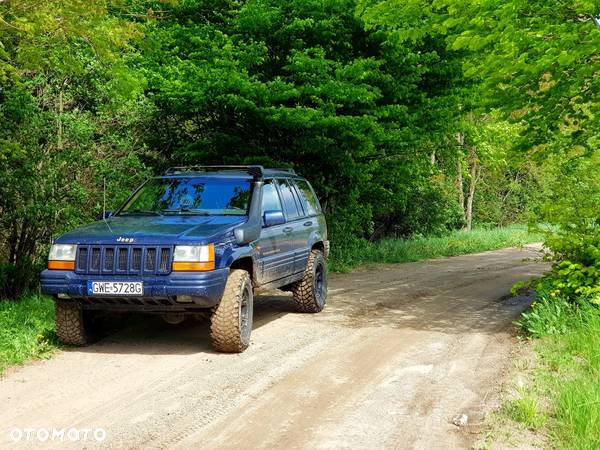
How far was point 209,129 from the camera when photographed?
625 inches

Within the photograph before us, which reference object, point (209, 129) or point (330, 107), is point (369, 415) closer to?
point (330, 107)

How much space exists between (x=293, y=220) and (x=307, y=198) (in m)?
1.06

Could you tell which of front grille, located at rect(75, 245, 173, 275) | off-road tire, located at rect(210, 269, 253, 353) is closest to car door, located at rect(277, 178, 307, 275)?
off-road tire, located at rect(210, 269, 253, 353)

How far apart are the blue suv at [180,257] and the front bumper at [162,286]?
0.01 meters

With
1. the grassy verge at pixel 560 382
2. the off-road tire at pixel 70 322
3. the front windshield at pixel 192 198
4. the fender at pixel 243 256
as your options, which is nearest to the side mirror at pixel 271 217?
the front windshield at pixel 192 198

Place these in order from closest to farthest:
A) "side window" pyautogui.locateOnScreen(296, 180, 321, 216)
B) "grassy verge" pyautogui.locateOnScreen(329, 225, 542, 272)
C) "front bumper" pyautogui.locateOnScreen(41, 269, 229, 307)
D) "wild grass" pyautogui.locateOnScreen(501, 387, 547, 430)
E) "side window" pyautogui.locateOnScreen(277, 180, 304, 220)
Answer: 1. "wild grass" pyautogui.locateOnScreen(501, 387, 547, 430)
2. "front bumper" pyautogui.locateOnScreen(41, 269, 229, 307)
3. "side window" pyautogui.locateOnScreen(277, 180, 304, 220)
4. "side window" pyautogui.locateOnScreen(296, 180, 321, 216)
5. "grassy verge" pyautogui.locateOnScreen(329, 225, 542, 272)

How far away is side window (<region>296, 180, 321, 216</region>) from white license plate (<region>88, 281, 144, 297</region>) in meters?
3.77

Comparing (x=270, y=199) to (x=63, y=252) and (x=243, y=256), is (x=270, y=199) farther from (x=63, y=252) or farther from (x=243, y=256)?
(x=63, y=252)

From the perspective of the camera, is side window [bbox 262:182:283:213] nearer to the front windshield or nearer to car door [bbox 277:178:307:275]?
car door [bbox 277:178:307:275]

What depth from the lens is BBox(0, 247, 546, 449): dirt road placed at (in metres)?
4.77

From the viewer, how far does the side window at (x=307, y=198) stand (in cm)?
1002

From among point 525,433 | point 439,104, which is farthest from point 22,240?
point 439,104

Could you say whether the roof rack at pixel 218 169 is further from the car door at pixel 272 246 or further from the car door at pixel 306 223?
the car door at pixel 306 223

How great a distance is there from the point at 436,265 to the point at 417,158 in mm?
4229
